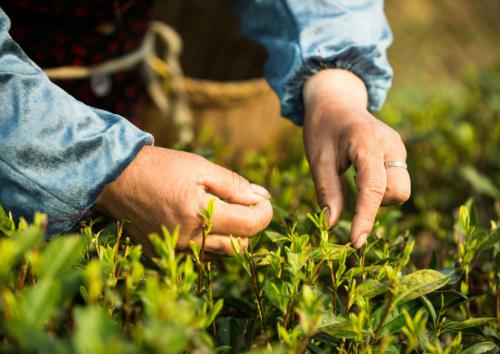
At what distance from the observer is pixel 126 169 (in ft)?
2.50

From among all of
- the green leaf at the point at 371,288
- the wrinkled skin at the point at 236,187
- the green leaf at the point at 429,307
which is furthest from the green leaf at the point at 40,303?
the green leaf at the point at 429,307

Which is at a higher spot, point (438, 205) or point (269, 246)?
point (269, 246)

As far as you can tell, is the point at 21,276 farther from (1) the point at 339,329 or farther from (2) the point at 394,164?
(2) the point at 394,164

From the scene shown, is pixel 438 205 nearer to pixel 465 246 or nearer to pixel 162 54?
pixel 465 246

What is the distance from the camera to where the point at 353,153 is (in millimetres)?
853

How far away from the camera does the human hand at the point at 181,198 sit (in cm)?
74

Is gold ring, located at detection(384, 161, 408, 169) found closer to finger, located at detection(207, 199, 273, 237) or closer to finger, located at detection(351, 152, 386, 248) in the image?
finger, located at detection(351, 152, 386, 248)

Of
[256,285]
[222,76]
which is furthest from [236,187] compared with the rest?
[222,76]

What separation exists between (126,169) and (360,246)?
345mm

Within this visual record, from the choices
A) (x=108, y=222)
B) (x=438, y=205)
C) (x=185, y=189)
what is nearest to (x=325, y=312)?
(x=185, y=189)

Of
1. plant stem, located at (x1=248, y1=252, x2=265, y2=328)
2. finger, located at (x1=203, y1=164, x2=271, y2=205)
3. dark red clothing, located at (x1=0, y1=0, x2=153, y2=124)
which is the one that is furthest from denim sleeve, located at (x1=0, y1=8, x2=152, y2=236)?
dark red clothing, located at (x1=0, y1=0, x2=153, y2=124)

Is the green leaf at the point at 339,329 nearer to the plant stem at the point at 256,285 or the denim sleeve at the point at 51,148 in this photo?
the plant stem at the point at 256,285

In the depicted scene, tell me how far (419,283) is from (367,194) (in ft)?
0.48

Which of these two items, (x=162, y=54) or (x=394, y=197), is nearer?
(x=394, y=197)
